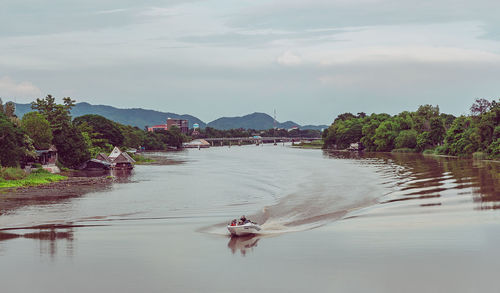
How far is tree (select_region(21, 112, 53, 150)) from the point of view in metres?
68.4

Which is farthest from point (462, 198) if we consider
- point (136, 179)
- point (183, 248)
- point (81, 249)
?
point (136, 179)

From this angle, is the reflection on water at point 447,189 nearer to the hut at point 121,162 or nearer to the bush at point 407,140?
the hut at point 121,162

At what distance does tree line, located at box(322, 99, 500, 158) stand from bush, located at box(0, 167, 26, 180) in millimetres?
75961

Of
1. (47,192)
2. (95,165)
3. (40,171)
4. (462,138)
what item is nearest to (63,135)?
(95,165)

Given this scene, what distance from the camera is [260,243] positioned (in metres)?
26.7

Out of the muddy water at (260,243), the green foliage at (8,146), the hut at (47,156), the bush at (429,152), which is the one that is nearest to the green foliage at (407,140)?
the bush at (429,152)

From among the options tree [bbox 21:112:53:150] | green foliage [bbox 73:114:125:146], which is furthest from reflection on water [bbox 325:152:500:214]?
green foliage [bbox 73:114:125:146]

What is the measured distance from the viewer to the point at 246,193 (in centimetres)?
4894

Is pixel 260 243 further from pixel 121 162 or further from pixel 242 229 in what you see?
pixel 121 162

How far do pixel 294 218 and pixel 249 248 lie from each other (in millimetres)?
9270

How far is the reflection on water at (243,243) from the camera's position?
25.3 metres

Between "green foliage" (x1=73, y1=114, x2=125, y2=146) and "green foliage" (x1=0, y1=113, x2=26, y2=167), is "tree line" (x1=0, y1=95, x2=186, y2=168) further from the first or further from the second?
"green foliage" (x1=73, y1=114, x2=125, y2=146)

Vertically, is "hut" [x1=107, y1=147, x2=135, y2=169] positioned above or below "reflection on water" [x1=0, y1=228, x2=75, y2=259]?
above

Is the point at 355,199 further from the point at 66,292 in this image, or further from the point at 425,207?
the point at 66,292
